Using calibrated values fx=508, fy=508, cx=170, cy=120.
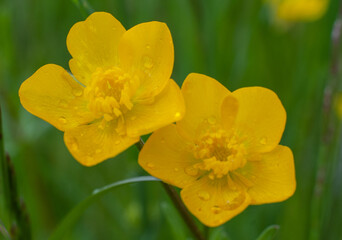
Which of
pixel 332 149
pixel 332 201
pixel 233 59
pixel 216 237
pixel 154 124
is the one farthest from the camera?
pixel 233 59

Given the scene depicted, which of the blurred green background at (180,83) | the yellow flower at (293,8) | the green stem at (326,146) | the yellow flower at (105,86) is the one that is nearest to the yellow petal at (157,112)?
the yellow flower at (105,86)

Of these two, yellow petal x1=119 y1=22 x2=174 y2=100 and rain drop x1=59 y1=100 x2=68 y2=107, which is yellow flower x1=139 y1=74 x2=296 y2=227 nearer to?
yellow petal x1=119 y1=22 x2=174 y2=100

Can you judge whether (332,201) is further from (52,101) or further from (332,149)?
(52,101)

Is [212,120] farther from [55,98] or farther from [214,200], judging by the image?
[55,98]

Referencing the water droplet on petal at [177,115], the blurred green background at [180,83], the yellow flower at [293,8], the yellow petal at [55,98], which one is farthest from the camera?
the yellow flower at [293,8]

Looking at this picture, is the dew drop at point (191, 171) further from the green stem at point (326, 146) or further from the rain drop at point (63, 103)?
the green stem at point (326, 146)

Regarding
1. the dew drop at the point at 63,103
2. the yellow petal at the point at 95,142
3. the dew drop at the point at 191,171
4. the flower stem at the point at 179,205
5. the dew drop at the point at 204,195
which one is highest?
the dew drop at the point at 63,103

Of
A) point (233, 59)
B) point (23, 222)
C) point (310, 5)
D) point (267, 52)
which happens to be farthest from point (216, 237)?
point (310, 5)

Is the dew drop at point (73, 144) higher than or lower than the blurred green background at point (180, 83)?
higher

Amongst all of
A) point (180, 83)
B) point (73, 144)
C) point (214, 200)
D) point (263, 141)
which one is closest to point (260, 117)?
point (263, 141)

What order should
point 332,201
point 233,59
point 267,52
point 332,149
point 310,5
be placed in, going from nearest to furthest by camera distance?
1. point 332,149
2. point 332,201
3. point 233,59
4. point 267,52
5. point 310,5
